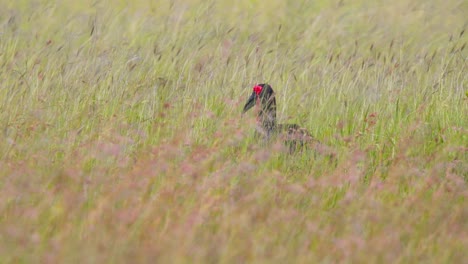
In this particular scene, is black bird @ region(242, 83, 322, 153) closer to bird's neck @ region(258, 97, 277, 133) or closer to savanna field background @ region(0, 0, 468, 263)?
bird's neck @ region(258, 97, 277, 133)

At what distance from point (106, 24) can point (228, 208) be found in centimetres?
459

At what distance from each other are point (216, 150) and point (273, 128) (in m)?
1.55

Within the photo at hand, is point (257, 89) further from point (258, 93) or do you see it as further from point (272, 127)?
point (272, 127)

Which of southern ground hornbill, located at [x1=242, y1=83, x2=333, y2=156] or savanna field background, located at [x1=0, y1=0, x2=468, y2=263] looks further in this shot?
southern ground hornbill, located at [x1=242, y1=83, x2=333, y2=156]

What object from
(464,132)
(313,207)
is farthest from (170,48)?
(313,207)

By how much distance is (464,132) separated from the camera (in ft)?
19.9

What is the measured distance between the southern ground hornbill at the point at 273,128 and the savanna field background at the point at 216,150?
0.32 feet


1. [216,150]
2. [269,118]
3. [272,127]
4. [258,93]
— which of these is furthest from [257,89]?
[216,150]

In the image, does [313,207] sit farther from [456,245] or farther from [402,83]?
[402,83]

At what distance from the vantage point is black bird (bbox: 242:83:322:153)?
Result: 5535 millimetres

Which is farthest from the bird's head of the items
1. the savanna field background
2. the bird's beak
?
the savanna field background

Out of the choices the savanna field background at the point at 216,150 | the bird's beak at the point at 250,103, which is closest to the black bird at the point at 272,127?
the bird's beak at the point at 250,103

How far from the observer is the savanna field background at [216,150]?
3.90 meters

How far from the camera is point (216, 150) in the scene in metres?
4.73
